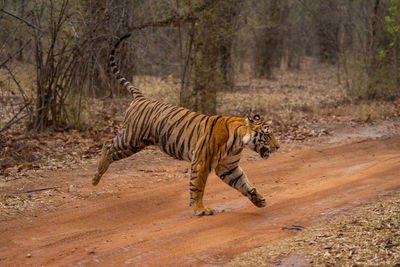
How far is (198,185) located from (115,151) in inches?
67.8

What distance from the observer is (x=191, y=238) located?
4.95 meters

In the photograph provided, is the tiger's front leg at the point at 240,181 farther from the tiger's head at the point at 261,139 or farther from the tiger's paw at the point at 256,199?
the tiger's head at the point at 261,139

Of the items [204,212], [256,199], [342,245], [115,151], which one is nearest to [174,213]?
[204,212]

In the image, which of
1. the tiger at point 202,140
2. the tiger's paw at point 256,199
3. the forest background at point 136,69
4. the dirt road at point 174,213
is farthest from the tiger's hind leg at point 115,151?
the forest background at point 136,69

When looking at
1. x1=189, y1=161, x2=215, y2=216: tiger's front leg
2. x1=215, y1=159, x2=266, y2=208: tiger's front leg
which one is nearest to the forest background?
x1=189, y1=161, x2=215, y2=216: tiger's front leg

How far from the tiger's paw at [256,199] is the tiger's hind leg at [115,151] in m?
1.77

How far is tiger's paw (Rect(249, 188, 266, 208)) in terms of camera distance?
5844mm

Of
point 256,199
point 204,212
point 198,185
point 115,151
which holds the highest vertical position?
point 115,151

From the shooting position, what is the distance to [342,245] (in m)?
4.34

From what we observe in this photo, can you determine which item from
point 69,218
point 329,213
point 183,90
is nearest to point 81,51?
point 183,90

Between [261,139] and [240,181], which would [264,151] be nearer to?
[261,139]

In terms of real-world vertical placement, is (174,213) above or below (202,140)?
below

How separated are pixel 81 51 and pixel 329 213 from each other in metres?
6.68

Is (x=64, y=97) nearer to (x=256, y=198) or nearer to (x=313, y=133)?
(x=313, y=133)
